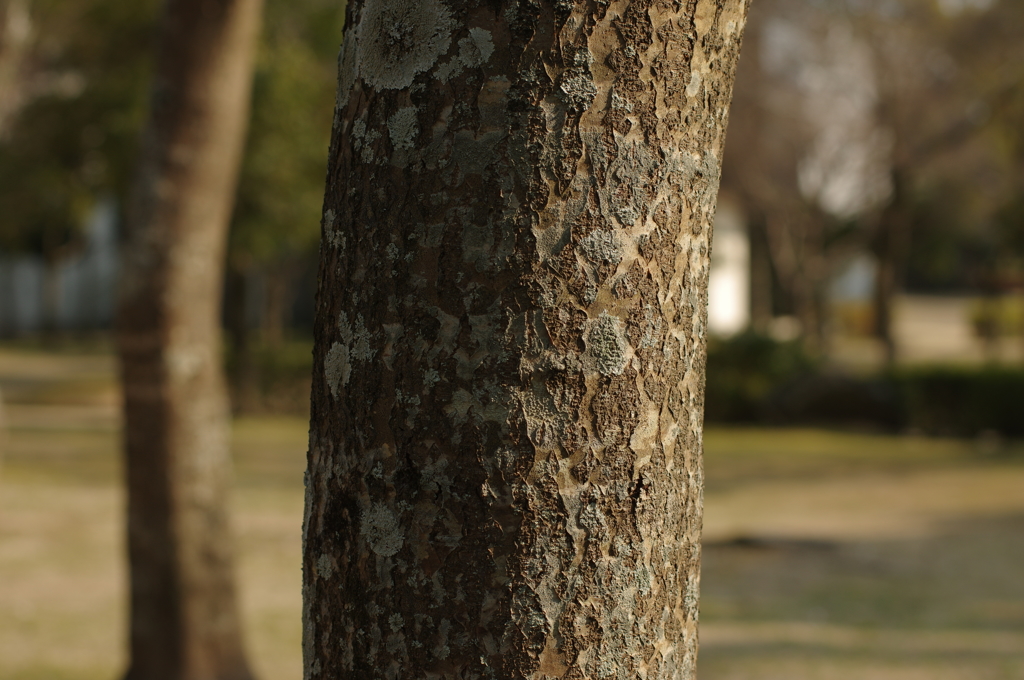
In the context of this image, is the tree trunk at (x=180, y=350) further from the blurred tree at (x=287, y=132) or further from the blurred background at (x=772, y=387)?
the blurred tree at (x=287, y=132)

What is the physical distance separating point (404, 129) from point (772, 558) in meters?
8.18

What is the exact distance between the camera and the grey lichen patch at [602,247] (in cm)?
126

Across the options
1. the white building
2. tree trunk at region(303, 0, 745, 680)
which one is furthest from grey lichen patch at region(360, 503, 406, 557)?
the white building

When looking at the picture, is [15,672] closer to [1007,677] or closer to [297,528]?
[297,528]

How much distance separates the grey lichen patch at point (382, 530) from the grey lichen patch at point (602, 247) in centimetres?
41

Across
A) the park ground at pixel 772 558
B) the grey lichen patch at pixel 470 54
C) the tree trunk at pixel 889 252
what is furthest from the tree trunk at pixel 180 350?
the tree trunk at pixel 889 252

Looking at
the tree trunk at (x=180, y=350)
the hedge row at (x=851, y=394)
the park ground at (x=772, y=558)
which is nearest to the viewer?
the tree trunk at (x=180, y=350)

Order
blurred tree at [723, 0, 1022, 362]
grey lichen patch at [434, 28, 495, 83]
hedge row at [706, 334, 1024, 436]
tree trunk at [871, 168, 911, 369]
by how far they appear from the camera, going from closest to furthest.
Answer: grey lichen patch at [434, 28, 495, 83] < hedge row at [706, 334, 1024, 436] < blurred tree at [723, 0, 1022, 362] < tree trunk at [871, 168, 911, 369]

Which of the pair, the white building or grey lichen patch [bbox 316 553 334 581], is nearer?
grey lichen patch [bbox 316 553 334 581]

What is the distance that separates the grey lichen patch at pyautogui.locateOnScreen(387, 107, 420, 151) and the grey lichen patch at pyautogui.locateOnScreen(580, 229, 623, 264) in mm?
246

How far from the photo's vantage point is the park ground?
626 cm

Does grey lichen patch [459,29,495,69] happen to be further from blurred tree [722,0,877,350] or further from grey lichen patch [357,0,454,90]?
blurred tree [722,0,877,350]

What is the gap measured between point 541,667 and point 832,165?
75.4ft

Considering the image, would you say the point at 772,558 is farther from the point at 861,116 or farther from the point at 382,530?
the point at 861,116
